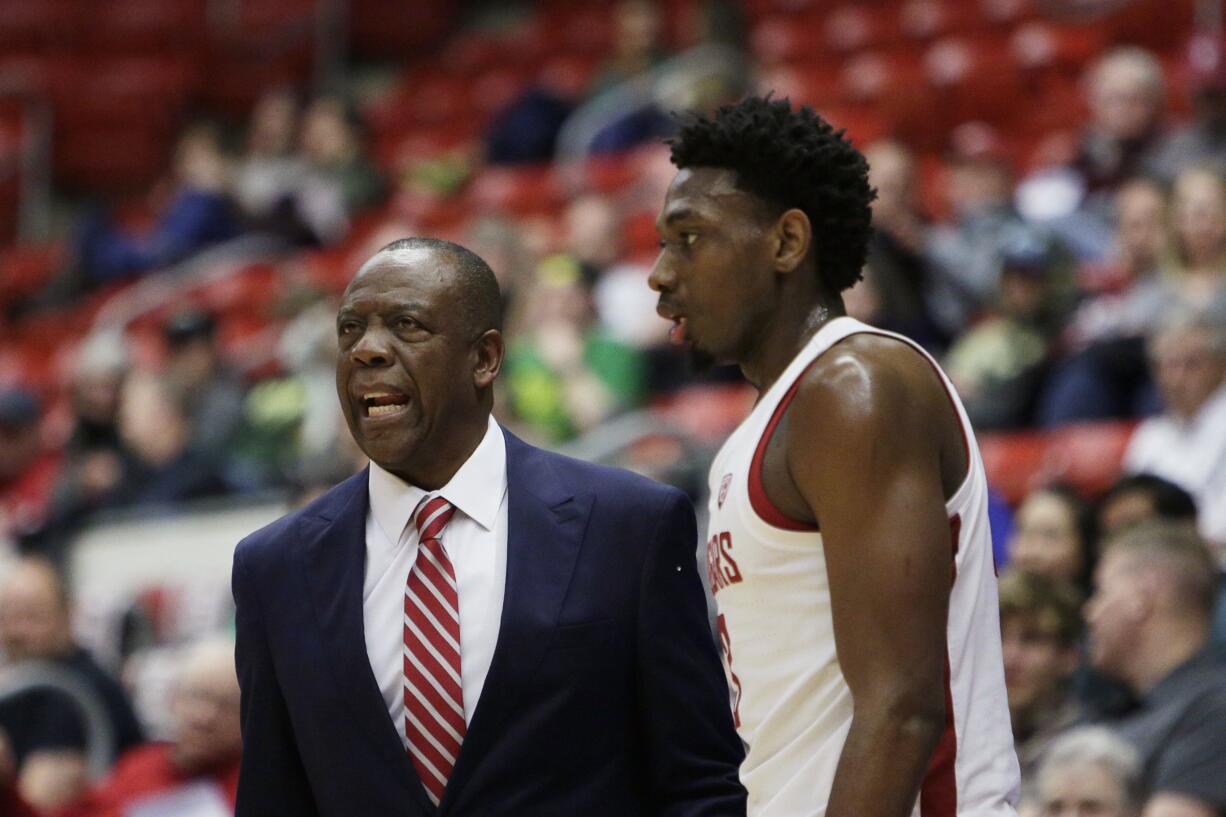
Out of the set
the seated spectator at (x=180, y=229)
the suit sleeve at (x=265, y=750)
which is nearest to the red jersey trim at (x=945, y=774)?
the suit sleeve at (x=265, y=750)

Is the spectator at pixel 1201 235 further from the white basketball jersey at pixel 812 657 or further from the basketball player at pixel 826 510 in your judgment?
the white basketball jersey at pixel 812 657

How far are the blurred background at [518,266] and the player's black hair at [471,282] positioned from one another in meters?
2.14

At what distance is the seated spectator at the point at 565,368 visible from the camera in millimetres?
8453

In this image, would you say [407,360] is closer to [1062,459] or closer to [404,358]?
[404,358]

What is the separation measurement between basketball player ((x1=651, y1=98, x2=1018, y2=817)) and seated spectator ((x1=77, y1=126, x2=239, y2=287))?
9957 millimetres

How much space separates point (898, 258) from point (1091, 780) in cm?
381

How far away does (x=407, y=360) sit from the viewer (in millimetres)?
3037

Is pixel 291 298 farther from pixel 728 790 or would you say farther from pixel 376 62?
pixel 728 790

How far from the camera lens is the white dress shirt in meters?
3.04

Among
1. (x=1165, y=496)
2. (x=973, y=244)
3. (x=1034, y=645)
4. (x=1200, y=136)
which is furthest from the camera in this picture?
(x=973, y=244)

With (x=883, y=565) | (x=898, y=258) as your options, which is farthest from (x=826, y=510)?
(x=898, y=258)

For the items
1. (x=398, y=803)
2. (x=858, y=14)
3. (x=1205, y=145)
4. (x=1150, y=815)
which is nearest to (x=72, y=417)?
(x=858, y=14)

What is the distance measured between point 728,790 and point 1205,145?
19.3 ft

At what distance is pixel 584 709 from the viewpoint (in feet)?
9.95
